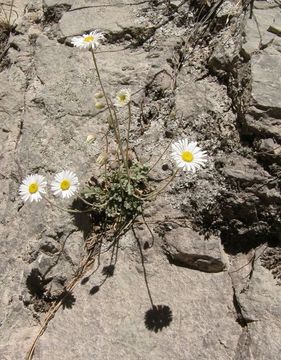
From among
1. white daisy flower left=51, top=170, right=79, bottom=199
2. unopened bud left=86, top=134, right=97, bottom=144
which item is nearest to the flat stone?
white daisy flower left=51, top=170, right=79, bottom=199

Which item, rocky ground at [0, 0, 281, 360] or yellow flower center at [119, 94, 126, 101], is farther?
yellow flower center at [119, 94, 126, 101]

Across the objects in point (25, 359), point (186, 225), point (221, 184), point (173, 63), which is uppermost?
point (173, 63)

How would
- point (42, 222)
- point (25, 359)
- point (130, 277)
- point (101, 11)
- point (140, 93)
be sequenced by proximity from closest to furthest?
point (25, 359) < point (130, 277) < point (42, 222) < point (140, 93) < point (101, 11)

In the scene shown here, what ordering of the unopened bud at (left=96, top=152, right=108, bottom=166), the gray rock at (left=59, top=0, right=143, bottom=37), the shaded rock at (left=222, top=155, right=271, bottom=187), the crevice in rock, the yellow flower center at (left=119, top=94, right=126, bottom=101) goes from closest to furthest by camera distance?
the shaded rock at (left=222, top=155, right=271, bottom=187)
the yellow flower center at (left=119, top=94, right=126, bottom=101)
the unopened bud at (left=96, top=152, right=108, bottom=166)
the gray rock at (left=59, top=0, right=143, bottom=37)
the crevice in rock

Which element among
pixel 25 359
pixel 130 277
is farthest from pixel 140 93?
pixel 25 359

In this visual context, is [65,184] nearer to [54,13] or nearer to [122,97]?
[122,97]

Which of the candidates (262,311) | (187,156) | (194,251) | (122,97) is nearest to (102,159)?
(122,97)

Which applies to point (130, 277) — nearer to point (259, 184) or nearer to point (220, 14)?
point (259, 184)

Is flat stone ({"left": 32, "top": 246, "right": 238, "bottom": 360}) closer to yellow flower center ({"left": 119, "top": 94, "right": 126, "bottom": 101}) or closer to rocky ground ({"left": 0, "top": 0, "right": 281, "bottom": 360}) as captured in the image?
rocky ground ({"left": 0, "top": 0, "right": 281, "bottom": 360})
